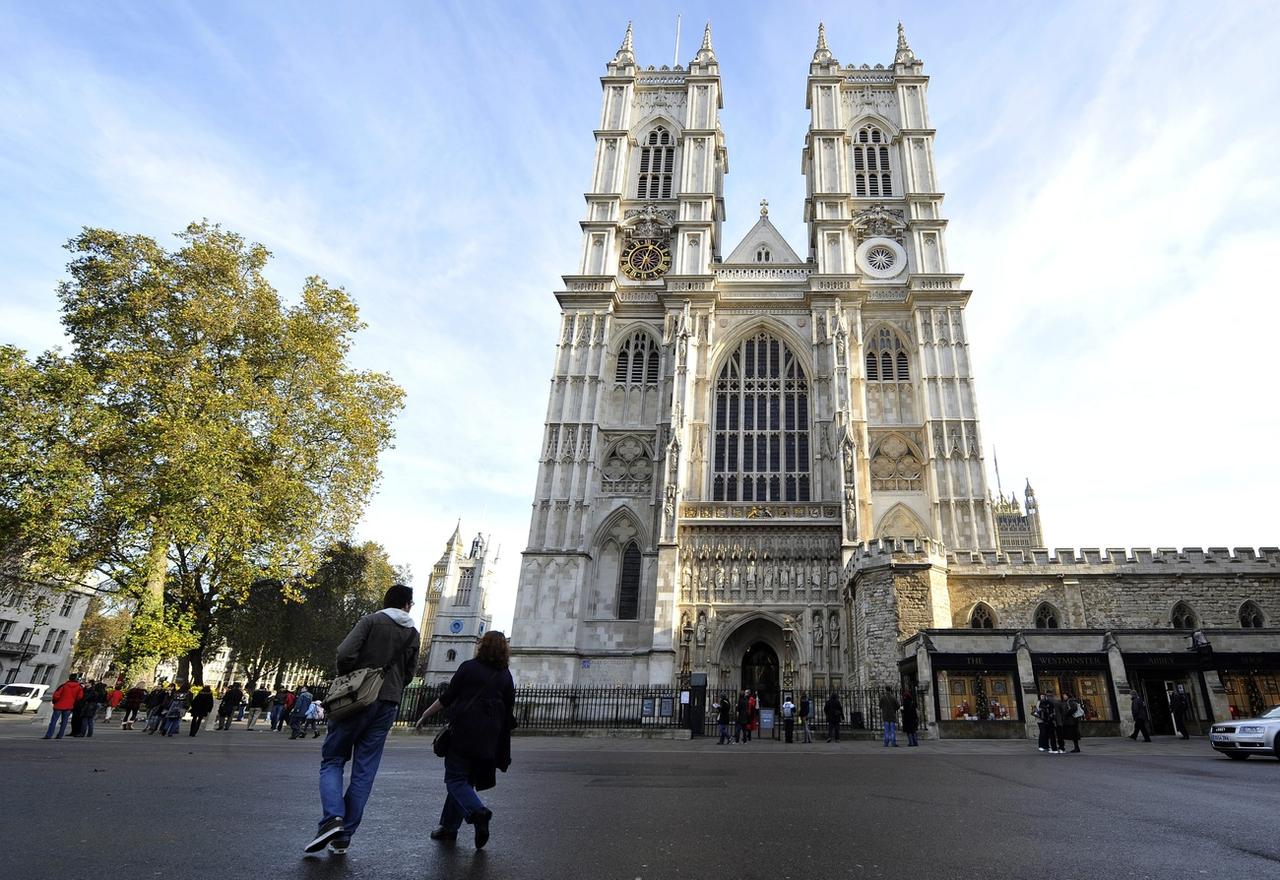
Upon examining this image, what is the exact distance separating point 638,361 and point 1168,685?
22.4 meters

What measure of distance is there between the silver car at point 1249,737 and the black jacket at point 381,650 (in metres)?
11.9

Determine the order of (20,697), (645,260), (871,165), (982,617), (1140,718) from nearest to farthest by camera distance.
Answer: (1140,718) → (982,617) → (20,697) → (645,260) → (871,165)

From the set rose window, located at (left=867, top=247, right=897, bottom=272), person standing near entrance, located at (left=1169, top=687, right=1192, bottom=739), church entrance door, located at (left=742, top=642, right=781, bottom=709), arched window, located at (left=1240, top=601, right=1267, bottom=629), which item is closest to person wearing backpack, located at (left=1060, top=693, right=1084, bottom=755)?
person standing near entrance, located at (left=1169, top=687, right=1192, bottom=739)

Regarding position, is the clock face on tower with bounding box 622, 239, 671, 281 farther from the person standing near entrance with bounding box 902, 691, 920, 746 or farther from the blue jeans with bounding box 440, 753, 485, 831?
the blue jeans with bounding box 440, 753, 485, 831

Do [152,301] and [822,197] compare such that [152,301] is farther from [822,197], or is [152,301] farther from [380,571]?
[822,197]

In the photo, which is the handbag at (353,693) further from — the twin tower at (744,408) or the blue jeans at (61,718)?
the twin tower at (744,408)

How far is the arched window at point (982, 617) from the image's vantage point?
21.8 m

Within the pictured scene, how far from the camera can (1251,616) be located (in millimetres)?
20766

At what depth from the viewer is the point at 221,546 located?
1792cm

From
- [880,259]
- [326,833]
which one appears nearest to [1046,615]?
[880,259]

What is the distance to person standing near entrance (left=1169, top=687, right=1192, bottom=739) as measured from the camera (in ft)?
52.9

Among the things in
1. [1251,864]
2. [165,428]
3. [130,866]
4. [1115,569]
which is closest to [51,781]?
[130,866]

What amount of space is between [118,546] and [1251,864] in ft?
69.3

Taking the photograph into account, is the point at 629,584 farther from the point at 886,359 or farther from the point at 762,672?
the point at 886,359
